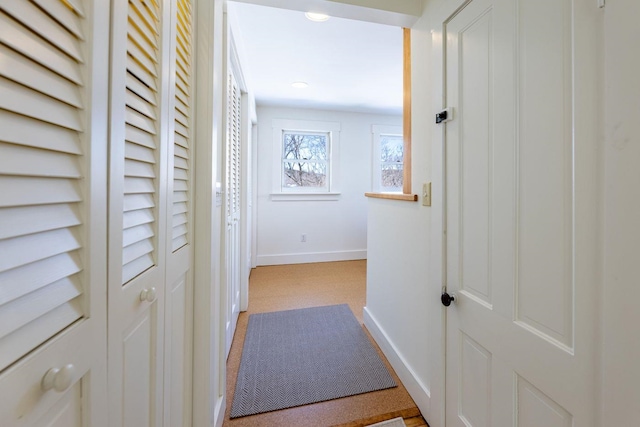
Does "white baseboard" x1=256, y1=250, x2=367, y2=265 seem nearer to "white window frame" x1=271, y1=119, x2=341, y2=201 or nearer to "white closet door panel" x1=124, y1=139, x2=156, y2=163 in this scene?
"white window frame" x1=271, y1=119, x2=341, y2=201

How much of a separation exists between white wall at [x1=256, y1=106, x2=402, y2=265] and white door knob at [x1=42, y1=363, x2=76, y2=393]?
3.48 metres

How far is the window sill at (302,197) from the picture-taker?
391 cm

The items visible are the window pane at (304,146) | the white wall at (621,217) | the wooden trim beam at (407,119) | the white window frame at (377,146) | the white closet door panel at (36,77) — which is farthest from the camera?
the white window frame at (377,146)

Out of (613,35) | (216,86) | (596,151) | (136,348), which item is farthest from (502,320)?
(216,86)

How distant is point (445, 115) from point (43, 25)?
3.83 feet

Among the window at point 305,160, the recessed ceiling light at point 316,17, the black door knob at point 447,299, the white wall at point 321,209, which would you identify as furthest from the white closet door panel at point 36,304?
the window at point 305,160

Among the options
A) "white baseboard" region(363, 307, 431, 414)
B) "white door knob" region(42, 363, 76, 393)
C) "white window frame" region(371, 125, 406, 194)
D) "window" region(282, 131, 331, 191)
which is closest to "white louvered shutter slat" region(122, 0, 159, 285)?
"white door knob" region(42, 363, 76, 393)

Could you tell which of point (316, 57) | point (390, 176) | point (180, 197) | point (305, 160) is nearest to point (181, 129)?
point (180, 197)

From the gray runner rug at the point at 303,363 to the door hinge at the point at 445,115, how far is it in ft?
4.82

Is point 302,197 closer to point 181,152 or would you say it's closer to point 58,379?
point 181,152

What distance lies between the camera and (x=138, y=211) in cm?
63

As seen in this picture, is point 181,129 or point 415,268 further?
point 415,268

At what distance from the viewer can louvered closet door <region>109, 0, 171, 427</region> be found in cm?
52

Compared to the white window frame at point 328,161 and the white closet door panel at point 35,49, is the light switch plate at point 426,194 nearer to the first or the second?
the white closet door panel at point 35,49
